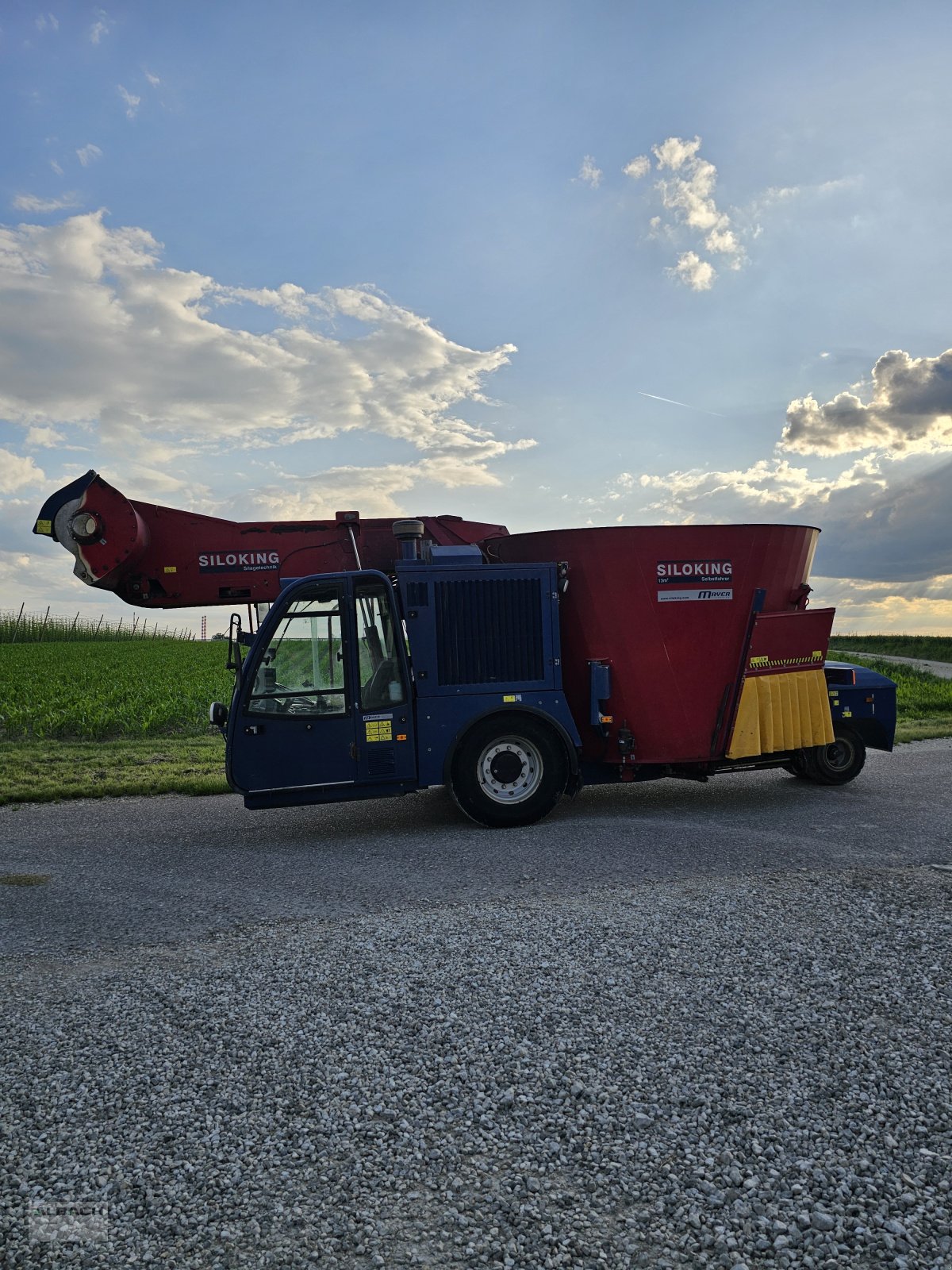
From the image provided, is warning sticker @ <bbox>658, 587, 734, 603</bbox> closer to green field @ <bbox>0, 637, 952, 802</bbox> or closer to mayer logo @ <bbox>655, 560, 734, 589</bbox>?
mayer logo @ <bbox>655, 560, 734, 589</bbox>

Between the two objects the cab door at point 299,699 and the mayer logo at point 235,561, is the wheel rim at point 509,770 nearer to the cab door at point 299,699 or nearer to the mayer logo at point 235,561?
the cab door at point 299,699

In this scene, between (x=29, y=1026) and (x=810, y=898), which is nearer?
(x=29, y=1026)

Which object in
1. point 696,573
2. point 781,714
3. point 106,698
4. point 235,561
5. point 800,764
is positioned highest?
point 235,561

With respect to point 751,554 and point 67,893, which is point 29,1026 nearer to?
point 67,893

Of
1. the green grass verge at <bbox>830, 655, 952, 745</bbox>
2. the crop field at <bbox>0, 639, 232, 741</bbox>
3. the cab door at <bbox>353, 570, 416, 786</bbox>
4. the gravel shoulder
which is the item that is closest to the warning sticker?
the cab door at <bbox>353, 570, 416, 786</bbox>

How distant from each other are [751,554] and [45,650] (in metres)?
37.6

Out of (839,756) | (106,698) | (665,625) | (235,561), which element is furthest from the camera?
(106,698)

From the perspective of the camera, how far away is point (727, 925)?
536 cm

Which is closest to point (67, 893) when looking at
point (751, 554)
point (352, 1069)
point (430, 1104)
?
point (352, 1069)

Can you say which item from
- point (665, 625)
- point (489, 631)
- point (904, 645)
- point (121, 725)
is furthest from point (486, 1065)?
point (904, 645)

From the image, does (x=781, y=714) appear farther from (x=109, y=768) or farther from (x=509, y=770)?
(x=109, y=768)

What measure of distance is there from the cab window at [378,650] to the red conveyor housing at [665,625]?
5.55 feet

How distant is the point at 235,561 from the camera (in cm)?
909

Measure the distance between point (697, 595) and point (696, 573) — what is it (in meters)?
0.21
